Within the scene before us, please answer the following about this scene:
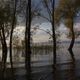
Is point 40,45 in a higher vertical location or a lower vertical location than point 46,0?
lower

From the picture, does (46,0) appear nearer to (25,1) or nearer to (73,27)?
(25,1)

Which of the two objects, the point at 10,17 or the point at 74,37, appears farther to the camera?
the point at 74,37

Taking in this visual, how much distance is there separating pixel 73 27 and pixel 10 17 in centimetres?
1516

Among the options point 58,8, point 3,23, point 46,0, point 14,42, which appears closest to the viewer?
point 46,0

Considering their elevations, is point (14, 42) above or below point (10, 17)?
below

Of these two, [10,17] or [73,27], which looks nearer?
[10,17]

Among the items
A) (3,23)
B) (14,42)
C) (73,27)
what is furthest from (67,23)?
(3,23)

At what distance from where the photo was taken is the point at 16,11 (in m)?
47.6

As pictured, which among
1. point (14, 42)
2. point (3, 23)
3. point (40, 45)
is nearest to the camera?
point (3, 23)

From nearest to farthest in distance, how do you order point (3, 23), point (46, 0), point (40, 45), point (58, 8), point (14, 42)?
point (46, 0), point (3, 23), point (14, 42), point (58, 8), point (40, 45)

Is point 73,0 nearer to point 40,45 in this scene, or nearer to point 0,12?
point 0,12

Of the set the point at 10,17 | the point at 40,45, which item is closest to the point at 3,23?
the point at 10,17

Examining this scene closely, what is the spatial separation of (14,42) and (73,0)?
11.9m

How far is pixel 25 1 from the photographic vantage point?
4581 centimetres
